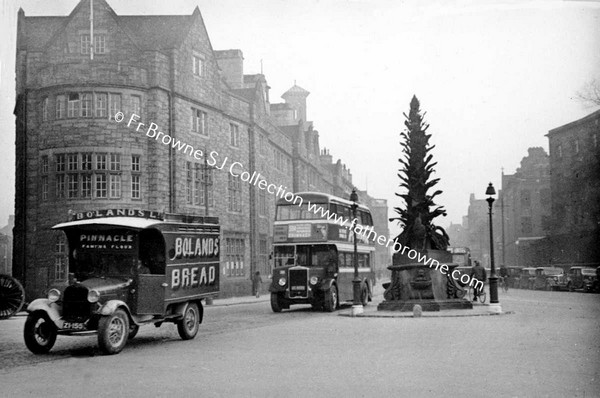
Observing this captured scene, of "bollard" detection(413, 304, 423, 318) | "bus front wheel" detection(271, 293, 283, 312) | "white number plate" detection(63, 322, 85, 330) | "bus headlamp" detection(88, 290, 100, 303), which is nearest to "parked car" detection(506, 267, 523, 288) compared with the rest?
"bus front wheel" detection(271, 293, 283, 312)

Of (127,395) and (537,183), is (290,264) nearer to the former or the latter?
(127,395)

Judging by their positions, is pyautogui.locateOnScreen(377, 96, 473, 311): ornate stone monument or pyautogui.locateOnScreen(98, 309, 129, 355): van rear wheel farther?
pyautogui.locateOnScreen(377, 96, 473, 311): ornate stone monument

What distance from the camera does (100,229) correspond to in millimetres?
13680

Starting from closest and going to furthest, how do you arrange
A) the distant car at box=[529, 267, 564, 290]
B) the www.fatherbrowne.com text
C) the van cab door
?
the van cab door, the www.fatherbrowne.com text, the distant car at box=[529, 267, 564, 290]

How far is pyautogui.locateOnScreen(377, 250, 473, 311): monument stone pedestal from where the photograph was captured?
859 inches

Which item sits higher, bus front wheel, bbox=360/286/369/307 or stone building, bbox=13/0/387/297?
stone building, bbox=13/0/387/297

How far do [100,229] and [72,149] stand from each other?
18351mm

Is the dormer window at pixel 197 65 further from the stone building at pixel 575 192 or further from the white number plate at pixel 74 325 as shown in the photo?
the stone building at pixel 575 192

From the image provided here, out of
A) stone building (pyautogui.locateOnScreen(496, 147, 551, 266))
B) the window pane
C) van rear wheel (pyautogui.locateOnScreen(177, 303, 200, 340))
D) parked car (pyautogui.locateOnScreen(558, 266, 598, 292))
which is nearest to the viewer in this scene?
van rear wheel (pyautogui.locateOnScreen(177, 303, 200, 340))

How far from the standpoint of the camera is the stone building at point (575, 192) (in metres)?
48.9

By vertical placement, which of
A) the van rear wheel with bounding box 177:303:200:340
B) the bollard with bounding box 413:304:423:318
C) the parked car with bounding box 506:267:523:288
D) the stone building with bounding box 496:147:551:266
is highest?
the stone building with bounding box 496:147:551:266

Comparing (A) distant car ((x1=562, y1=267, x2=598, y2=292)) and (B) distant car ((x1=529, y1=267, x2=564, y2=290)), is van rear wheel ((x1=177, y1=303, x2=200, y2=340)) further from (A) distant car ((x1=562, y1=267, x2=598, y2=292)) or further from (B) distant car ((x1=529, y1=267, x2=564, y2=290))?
(B) distant car ((x1=529, y1=267, x2=564, y2=290))

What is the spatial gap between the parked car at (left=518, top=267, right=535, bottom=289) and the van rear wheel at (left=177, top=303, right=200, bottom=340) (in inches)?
1507

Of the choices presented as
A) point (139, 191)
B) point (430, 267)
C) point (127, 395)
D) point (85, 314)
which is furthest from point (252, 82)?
point (127, 395)
